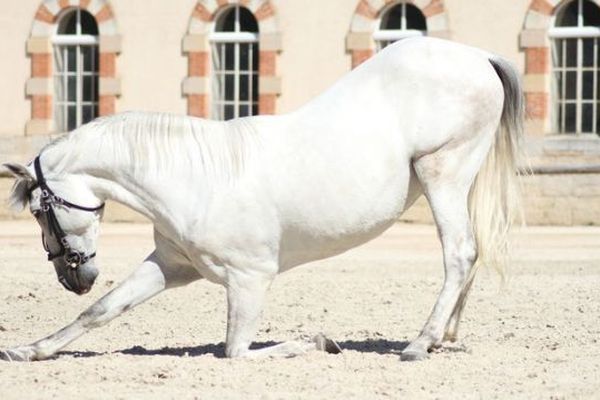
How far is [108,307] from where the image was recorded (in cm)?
885

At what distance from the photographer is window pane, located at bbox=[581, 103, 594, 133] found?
22.7 m

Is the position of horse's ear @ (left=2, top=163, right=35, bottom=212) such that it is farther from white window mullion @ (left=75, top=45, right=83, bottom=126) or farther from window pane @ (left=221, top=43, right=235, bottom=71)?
white window mullion @ (left=75, top=45, right=83, bottom=126)

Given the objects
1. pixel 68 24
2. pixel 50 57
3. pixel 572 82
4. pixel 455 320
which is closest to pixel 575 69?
pixel 572 82

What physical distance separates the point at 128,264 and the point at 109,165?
24.6 feet

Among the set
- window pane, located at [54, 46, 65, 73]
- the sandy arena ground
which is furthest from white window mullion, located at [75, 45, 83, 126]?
the sandy arena ground

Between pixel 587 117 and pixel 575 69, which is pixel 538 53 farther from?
pixel 587 117

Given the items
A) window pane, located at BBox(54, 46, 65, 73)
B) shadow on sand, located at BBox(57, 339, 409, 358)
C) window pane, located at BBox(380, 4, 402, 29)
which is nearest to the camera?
shadow on sand, located at BBox(57, 339, 409, 358)

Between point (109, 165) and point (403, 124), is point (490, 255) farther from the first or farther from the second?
point (109, 165)

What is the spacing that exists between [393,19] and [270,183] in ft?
48.7

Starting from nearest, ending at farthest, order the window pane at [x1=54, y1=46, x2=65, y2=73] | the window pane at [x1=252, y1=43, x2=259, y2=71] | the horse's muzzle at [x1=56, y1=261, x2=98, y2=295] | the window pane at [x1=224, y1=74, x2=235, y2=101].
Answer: the horse's muzzle at [x1=56, y1=261, x2=98, y2=295] → the window pane at [x1=252, y1=43, x2=259, y2=71] → the window pane at [x1=224, y1=74, x2=235, y2=101] → the window pane at [x1=54, y1=46, x2=65, y2=73]

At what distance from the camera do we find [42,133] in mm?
24719

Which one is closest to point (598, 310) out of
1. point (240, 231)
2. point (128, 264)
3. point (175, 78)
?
point (240, 231)

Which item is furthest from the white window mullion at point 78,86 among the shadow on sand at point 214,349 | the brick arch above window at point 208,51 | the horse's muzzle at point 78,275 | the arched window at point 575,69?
the horse's muzzle at point 78,275

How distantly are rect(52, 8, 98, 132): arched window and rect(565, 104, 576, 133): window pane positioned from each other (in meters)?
7.39
